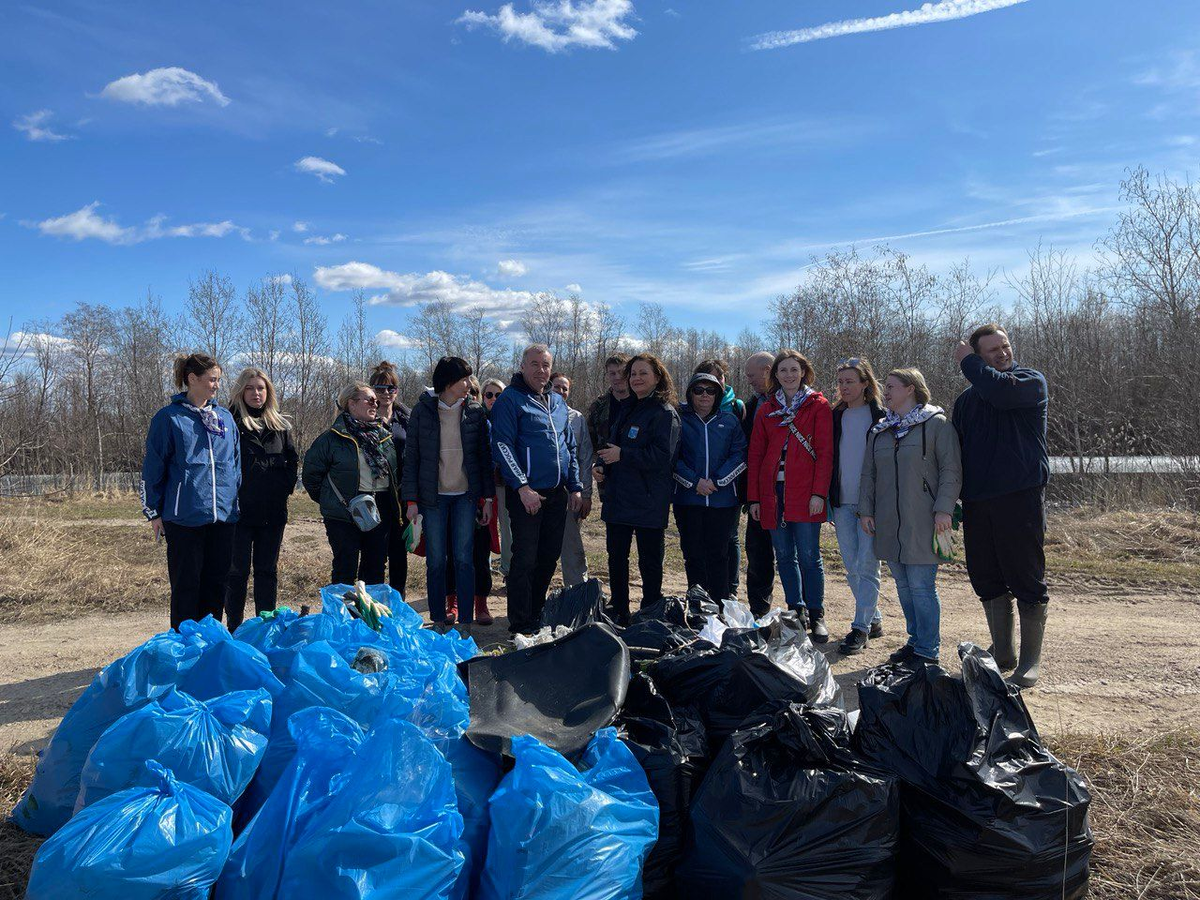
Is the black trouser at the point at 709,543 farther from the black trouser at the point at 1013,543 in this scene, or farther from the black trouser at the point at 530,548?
the black trouser at the point at 1013,543

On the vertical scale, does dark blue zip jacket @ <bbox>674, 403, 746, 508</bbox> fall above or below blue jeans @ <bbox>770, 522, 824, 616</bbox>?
above

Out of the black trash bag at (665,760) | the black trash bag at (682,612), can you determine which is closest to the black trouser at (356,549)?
the black trash bag at (682,612)

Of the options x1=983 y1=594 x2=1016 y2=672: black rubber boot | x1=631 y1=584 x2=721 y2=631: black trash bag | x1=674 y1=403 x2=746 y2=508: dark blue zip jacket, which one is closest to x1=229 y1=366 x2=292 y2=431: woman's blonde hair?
x1=674 y1=403 x2=746 y2=508: dark blue zip jacket

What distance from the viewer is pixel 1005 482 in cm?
432

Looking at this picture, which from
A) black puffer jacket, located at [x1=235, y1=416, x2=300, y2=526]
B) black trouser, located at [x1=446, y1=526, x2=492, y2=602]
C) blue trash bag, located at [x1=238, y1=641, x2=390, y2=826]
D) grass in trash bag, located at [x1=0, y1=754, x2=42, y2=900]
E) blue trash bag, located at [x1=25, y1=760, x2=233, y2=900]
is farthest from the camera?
black trouser, located at [x1=446, y1=526, x2=492, y2=602]

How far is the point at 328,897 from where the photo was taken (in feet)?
6.45

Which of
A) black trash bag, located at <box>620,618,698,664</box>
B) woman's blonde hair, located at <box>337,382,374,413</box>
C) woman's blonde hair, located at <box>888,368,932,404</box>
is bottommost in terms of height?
black trash bag, located at <box>620,618,698,664</box>

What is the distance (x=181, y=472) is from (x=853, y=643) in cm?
Result: 428

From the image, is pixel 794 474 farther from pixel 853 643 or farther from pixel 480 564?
pixel 480 564

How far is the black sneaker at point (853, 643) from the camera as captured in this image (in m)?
5.16

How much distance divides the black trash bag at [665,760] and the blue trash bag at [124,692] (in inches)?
49.6

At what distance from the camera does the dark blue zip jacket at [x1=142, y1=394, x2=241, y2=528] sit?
4.58 meters

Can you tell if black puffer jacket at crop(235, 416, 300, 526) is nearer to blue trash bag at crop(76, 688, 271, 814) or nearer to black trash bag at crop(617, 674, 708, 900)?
blue trash bag at crop(76, 688, 271, 814)

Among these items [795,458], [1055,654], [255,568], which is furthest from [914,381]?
[255,568]
